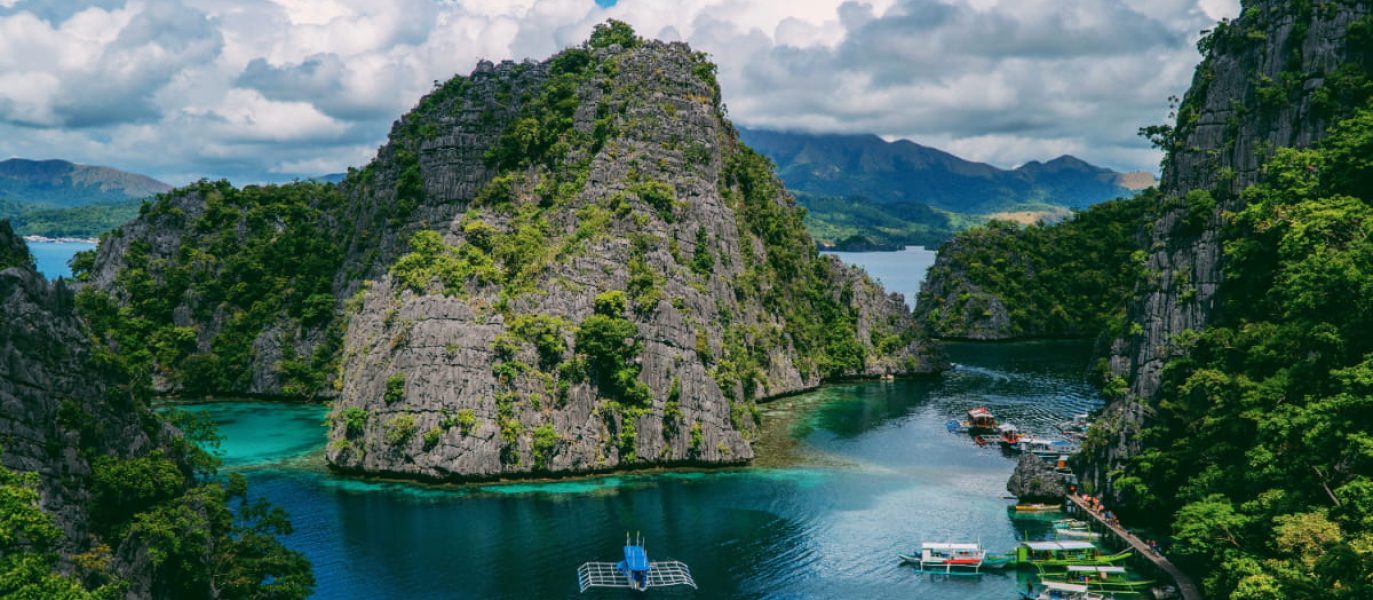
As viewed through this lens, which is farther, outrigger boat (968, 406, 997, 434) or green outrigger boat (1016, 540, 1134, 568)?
outrigger boat (968, 406, 997, 434)

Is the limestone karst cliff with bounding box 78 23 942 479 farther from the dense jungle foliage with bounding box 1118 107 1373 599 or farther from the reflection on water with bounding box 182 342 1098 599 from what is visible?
the dense jungle foliage with bounding box 1118 107 1373 599

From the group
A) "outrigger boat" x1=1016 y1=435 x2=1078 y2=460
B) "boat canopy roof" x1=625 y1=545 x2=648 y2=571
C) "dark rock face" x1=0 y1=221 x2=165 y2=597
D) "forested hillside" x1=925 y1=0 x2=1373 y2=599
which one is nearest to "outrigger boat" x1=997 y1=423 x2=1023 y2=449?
"outrigger boat" x1=1016 y1=435 x2=1078 y2=460

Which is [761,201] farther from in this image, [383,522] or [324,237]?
[383,522]

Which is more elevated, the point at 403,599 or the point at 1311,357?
the point at 1311,357

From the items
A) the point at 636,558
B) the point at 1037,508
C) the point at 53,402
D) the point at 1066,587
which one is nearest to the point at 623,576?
the point at 636,558

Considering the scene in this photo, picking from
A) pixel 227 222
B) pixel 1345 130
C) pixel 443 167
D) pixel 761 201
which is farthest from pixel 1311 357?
pixel 227 222

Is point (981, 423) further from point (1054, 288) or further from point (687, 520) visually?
point (1054, 288)
